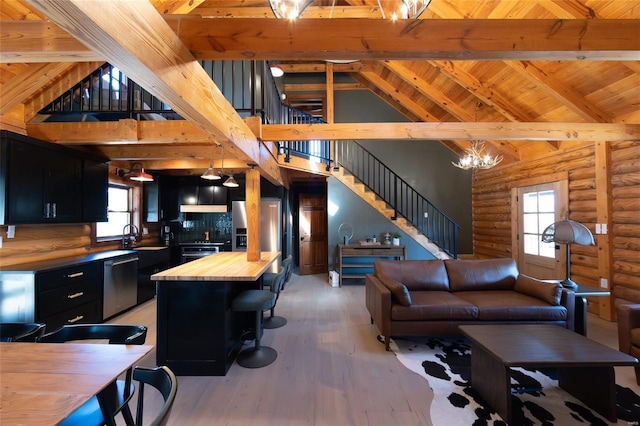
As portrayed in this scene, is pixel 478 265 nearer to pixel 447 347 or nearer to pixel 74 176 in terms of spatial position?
pixel 447 347

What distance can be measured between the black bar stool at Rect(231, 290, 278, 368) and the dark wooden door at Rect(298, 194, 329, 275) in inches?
162

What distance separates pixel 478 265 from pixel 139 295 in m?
5.35

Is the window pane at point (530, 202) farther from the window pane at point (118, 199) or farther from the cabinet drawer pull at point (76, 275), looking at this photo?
the window pane at point (118, 199)

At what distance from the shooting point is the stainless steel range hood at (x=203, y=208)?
6059mm

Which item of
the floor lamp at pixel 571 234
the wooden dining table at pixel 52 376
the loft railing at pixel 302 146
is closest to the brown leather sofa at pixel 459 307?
the floor lamp at pixel 571 234

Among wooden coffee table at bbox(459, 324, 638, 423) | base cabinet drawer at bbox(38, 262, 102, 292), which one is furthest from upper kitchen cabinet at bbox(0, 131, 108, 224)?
wooden coffee table at bbox(459, 324, 638, 423)

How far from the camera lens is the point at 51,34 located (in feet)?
4.72

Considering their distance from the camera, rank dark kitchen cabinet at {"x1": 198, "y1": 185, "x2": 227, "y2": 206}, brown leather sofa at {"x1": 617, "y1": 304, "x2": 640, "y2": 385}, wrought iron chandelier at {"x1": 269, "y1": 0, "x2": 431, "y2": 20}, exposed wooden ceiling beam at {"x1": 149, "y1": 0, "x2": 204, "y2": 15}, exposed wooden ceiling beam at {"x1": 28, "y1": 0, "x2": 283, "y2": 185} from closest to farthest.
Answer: exposed wooden ceiling beam at {"x1": 28, "y1": 0, "x2": 283, "y2": 185}, wrought iron chandelier at {"x1": 269, "y1": 0, "x2": 431, "y2": 20}, brown leather sofa at {"x1": 617, "y1": 304, "x2": 640, "y2": 385}, exposed wooden ceiling beam at {"x1": 149, "y1": 0, "x2": 204, "y2": 15}, dark kitchen cabinet at {"x1": 198, "y1": 185, "x2": 227, "y2": 206}

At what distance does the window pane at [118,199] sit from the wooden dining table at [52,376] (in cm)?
411

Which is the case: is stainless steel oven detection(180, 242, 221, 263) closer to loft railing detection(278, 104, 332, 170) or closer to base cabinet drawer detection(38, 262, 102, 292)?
base cabinet drawer detection(38, 262, 102, 292)

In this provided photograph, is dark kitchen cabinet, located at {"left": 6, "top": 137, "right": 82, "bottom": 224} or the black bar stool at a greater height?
dark kitchen cabinet, located at {"left": 6, "top": 137, "right": 82, "bottom": 224}

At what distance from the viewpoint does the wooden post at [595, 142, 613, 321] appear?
3760 millimetres

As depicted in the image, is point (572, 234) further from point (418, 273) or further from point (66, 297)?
point (66, 297)

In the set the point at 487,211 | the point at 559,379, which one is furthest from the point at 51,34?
the point at 487,211
